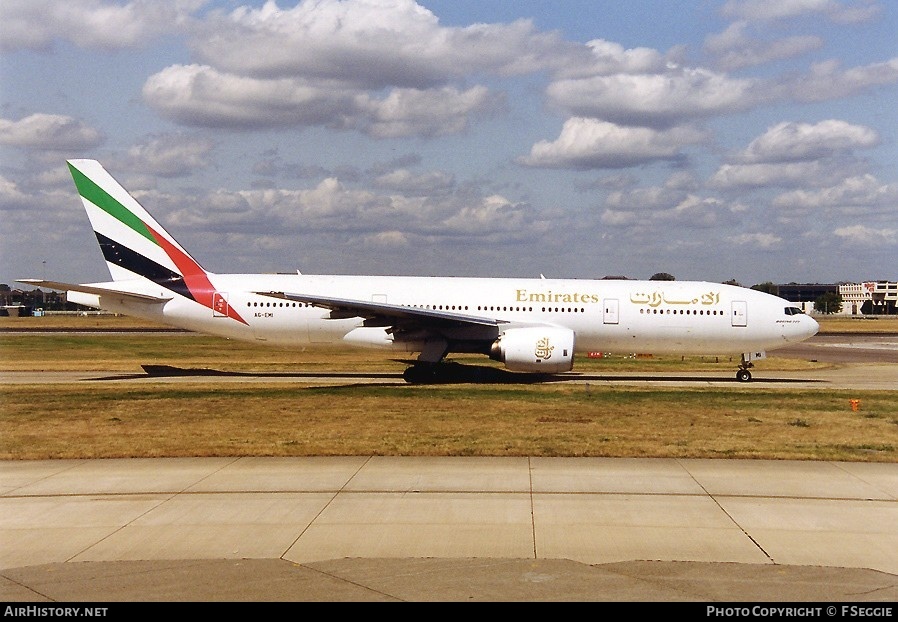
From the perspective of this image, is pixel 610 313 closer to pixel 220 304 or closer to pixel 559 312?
pixel 559 312

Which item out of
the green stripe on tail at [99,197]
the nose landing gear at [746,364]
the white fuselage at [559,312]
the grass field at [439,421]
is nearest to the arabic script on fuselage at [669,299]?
the white fuselage at [559,312]

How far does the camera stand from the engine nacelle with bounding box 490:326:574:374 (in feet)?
87.9

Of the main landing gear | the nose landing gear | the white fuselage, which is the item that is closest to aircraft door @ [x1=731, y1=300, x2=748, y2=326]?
the white fuselage


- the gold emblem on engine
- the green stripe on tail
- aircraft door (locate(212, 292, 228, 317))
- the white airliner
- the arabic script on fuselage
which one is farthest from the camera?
the green stripe on tail

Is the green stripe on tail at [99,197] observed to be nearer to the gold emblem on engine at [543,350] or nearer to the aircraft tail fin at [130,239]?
the aircraft tail fin at [130,239]

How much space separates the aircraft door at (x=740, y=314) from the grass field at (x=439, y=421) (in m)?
2.71

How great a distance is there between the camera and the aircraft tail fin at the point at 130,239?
29734 mm

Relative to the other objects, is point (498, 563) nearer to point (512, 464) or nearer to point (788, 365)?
point (512, 464)

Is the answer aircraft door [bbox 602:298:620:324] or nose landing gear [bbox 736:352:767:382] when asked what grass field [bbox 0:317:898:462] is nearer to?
nose landing gear [bbox 736:352:767:382]

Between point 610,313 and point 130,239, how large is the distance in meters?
17.5

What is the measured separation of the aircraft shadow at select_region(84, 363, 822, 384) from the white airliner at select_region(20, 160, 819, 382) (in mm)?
829

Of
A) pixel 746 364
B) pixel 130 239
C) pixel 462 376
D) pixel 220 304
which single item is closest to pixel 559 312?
pixel 462 376
